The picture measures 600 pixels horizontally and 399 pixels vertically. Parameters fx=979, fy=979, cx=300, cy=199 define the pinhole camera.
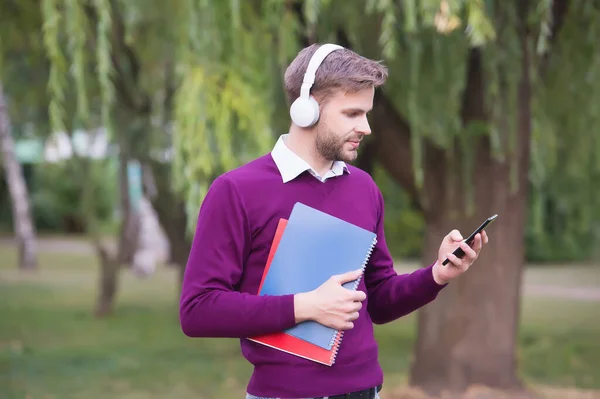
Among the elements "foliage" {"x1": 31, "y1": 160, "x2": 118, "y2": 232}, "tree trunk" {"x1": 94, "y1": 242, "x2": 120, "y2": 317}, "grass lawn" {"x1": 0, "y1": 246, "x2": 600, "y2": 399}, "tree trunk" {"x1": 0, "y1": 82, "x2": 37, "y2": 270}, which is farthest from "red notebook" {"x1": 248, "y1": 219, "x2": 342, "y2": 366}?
"foliage" {"x1": 31, "y1": 160, "x2": 118, "y2": 232}

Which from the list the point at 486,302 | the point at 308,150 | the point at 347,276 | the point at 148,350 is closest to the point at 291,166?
the point at 308,150

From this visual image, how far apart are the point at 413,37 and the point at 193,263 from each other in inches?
165

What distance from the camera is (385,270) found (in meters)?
2.50

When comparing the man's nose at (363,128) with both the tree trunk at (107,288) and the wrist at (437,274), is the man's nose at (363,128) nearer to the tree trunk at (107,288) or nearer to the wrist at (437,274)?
the wrist at (437,274)

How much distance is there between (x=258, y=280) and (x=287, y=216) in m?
0.16

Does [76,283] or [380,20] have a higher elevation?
[380,20]

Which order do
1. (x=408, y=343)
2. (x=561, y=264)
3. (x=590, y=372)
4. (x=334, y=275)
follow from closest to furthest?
(x=334, y=275) → (x=590, y=372) → (x=408, y=343) → (x=561, y=264)

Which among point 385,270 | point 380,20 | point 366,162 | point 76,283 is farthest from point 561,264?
point 385,270

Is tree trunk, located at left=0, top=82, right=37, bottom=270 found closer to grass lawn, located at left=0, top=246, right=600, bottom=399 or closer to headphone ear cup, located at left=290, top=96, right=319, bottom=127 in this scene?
grass lawn, located at left=0, top=246, right=600, bottom=399

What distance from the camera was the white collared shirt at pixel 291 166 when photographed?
7.47 ft

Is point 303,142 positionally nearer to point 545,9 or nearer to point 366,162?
point 545,9

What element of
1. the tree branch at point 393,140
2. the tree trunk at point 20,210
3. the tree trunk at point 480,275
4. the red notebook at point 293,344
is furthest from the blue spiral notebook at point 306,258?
the tree trunk at point 20,210

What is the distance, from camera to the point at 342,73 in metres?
2.24

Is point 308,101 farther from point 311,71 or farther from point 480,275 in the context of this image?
point 480,275
